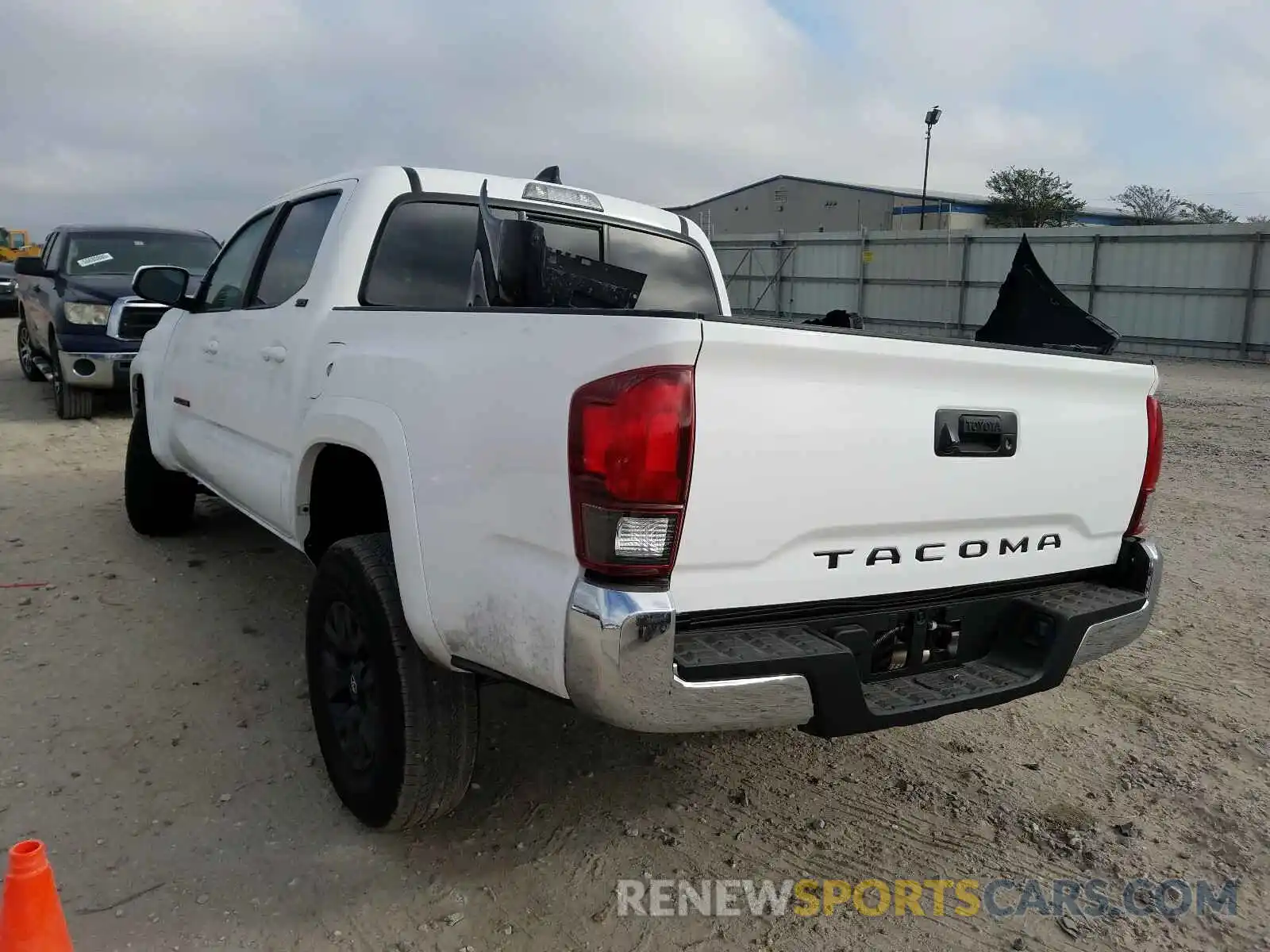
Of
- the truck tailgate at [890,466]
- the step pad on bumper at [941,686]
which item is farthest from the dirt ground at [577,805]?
the truck tailgate at [890,466]

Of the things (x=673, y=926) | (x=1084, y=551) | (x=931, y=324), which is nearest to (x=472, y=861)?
(x=673, y=926)

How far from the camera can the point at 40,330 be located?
410 inches

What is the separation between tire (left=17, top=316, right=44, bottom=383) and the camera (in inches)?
476

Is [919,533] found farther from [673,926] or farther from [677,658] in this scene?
[673,926]

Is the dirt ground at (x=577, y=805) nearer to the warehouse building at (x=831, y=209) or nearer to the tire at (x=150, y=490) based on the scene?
the tire at (x=150, y=490)

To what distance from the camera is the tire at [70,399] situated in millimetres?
9391

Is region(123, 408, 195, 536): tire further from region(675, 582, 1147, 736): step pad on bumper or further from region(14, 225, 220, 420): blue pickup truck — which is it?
region(675, 582, 1147, 736): step pad on bumper

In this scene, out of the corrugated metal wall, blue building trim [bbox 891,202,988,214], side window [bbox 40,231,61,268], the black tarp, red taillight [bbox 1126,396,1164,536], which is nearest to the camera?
red taillight [bbox 1126,396,1164,536]

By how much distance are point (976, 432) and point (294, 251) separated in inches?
106

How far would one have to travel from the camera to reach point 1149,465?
2791 mm

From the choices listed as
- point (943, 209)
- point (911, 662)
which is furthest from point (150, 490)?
point (943, 209)

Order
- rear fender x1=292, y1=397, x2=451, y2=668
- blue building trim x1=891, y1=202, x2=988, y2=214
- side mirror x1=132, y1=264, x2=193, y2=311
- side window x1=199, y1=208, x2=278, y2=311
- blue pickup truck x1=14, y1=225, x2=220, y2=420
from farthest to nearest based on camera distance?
blue building trim x1=891, y1=202, x2=988, y2=214 < blue pickup truck x1=14, y1=225, x2=220, y2=420 < side mirror x1=132, y1=264, x2=193, y2=311 < side window x1=199, y1=208, x2=278, y2=311 < rear fender x1=292, y1=397, x2=451, y2=668

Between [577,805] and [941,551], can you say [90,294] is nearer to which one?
[577,805]

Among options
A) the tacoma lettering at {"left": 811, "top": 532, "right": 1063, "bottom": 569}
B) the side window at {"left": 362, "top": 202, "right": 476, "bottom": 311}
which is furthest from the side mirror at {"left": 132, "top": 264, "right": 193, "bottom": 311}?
the tacoma lettering at {"left": 811, "top": 532, "right": 1063, "bottom": 569}
